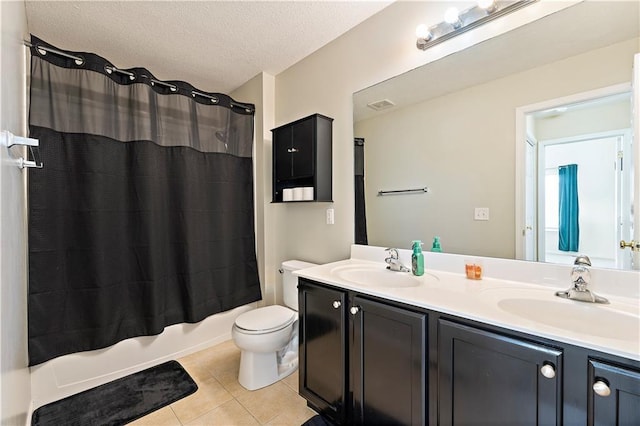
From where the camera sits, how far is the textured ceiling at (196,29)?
171 cm

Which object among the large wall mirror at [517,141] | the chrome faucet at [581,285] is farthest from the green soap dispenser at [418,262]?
the chrome faucet at [581,285]

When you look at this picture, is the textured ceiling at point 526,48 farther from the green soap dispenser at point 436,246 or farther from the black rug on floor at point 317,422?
the black rug on floor at point 317,422

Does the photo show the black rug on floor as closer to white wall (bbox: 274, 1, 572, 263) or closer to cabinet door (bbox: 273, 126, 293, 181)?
white wall (bbox: 274, 1, 572, 263)

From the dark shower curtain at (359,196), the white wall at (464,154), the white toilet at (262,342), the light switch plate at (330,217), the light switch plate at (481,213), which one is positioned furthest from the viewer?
the light switch plate at (330,217)

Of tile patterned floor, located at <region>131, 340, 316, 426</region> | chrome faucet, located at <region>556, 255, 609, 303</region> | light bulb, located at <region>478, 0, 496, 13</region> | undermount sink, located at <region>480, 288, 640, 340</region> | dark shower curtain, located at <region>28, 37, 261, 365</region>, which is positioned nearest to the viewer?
undermount sink, located at <region>480, 288, 640, 340</region>

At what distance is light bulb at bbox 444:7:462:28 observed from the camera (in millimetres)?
1402

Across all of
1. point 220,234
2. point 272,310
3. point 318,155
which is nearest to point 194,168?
point 220,234

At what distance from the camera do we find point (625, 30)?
1.08 meters

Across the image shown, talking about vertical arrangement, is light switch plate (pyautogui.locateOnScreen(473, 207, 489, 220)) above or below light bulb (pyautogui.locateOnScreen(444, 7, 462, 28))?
below

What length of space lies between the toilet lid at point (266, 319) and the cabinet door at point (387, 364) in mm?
668

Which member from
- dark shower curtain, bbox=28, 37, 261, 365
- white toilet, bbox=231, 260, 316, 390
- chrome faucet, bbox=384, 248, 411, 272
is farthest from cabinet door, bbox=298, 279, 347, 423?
dark shower curtain, bbox=28, 37, 261, 365

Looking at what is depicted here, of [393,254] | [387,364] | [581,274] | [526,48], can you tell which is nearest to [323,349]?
[387,364]

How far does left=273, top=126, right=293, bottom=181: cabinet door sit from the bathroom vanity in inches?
38.4

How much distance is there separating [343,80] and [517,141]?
1194 millimetres
